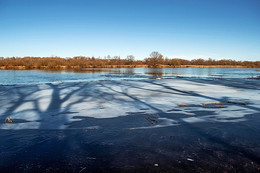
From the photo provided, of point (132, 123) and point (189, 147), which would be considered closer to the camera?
point (189, 147)

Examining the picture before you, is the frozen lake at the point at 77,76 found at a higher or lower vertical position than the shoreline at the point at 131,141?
higher

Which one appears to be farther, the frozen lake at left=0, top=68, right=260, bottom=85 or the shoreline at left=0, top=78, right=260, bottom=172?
the frozen lake at left=0, top=68, right=260, bottom=85

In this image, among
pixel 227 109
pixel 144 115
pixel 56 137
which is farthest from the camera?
pixel 227 109

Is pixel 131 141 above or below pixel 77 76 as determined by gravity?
below

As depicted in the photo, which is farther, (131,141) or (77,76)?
(77,76)

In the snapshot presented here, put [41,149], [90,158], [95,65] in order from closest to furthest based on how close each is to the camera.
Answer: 1. [90,158]
2. [41,149]
3. [95,65]

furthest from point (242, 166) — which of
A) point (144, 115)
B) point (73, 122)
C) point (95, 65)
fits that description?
point (95, 65)

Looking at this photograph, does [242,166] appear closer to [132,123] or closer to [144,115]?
[132,123]

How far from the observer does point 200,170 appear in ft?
7.84

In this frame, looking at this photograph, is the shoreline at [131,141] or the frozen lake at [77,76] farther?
the frozen lake at [77,76]

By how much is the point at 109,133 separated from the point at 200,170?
6.43 feet

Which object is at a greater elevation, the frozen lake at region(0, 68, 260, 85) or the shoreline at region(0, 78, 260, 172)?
the frozen lake at region(0, 68, 260, 85)

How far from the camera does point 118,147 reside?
309 centimetres

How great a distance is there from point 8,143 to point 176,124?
3.60 m
